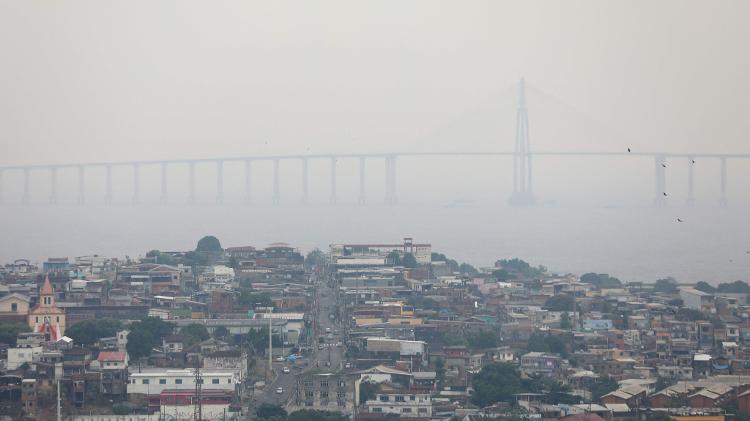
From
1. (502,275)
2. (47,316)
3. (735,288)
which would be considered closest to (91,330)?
(47,316)

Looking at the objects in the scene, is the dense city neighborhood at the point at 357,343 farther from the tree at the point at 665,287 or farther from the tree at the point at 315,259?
the tree at the point at 315,259

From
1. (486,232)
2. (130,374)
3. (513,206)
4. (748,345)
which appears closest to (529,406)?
(130,374)

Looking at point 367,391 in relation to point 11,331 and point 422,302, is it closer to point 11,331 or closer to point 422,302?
point 11,331

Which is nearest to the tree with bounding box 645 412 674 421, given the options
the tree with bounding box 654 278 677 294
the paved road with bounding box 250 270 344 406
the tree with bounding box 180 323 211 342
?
the paved road with bounding box 250 270 344 406

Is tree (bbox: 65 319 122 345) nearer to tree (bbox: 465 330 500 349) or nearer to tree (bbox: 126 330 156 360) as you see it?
tree (bbox: 126 330 156 360)

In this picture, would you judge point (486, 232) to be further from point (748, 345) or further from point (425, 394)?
point (425, 394)

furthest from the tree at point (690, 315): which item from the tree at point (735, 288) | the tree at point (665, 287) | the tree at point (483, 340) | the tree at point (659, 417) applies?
the tree at point (659, 417)

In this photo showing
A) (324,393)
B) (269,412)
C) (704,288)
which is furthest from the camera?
(704,288)
